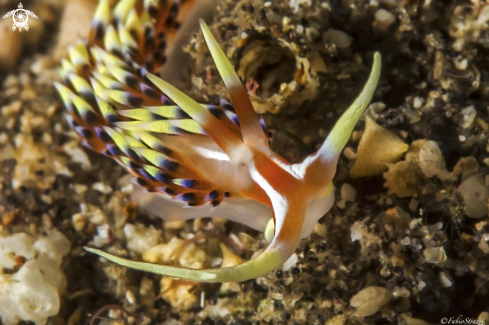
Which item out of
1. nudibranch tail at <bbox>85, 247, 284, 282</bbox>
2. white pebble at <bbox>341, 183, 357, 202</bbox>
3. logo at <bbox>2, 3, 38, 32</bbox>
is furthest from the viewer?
logo at <bbox>2, 3, 38, 32</bbox>

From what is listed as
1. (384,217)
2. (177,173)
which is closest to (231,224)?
(177,173)

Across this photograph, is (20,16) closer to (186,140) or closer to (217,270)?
(186,140)

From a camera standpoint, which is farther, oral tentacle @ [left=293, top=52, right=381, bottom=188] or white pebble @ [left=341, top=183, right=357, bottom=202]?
white pebble @ [left=341, top=183, right=357, bottom=202]

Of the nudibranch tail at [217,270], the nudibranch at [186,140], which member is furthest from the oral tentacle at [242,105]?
the nudibranch tail at [217,270]

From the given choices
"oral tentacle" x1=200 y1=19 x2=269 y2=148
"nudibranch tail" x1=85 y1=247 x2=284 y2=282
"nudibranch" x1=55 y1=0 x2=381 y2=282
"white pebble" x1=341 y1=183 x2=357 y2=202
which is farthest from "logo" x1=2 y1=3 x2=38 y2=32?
"white pebble" x1=341 y1=183 x2=357 y2=202

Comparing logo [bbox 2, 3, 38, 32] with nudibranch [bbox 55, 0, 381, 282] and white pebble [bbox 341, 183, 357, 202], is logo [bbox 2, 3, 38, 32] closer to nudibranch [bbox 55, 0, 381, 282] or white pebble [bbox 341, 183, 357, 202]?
nudibranch [bbox 55, 0, 381, 282]

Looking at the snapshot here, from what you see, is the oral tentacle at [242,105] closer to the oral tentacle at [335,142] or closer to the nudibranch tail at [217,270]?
the oral tentacle at [335,142]

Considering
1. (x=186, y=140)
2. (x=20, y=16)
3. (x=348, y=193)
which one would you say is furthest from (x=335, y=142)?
(x=20, y=16)
